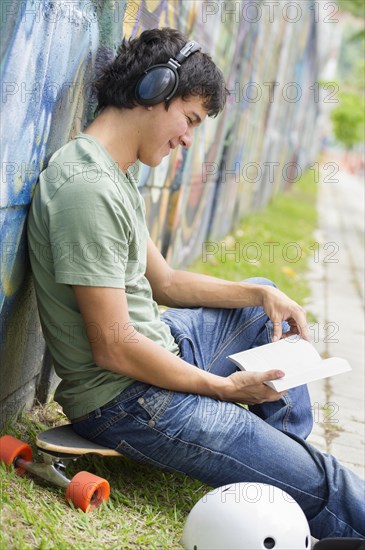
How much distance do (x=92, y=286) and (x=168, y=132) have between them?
25.1 inches

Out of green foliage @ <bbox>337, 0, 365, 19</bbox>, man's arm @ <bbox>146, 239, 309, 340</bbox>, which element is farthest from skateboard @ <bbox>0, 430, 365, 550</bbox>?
green foliage @ <bbox>337, 0, 365, 19</bbox>

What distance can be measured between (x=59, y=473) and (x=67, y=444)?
111mm

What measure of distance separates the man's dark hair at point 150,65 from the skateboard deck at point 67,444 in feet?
3.73

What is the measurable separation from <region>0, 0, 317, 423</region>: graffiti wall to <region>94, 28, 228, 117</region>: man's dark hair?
0.20 metres

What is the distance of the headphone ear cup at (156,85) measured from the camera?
264 centimetres

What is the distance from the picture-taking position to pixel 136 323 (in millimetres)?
2768

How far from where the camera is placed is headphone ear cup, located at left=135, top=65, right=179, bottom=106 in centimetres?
264

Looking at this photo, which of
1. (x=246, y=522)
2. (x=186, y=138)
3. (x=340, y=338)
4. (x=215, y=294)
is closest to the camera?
(x=246, y=522)

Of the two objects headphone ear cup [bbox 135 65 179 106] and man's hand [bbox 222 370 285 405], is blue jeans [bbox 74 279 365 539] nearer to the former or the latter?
man's hand [bbox 222 370 285 405]

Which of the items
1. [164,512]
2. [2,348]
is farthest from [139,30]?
[164,512]

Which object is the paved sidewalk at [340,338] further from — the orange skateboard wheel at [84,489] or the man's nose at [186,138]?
the man's nose at [186,138]

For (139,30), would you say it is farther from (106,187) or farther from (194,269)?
(194,269)

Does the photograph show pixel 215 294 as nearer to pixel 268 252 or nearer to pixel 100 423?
pixel 100 423

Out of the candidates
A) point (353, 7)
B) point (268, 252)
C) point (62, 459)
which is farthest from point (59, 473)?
point (353, 7)
